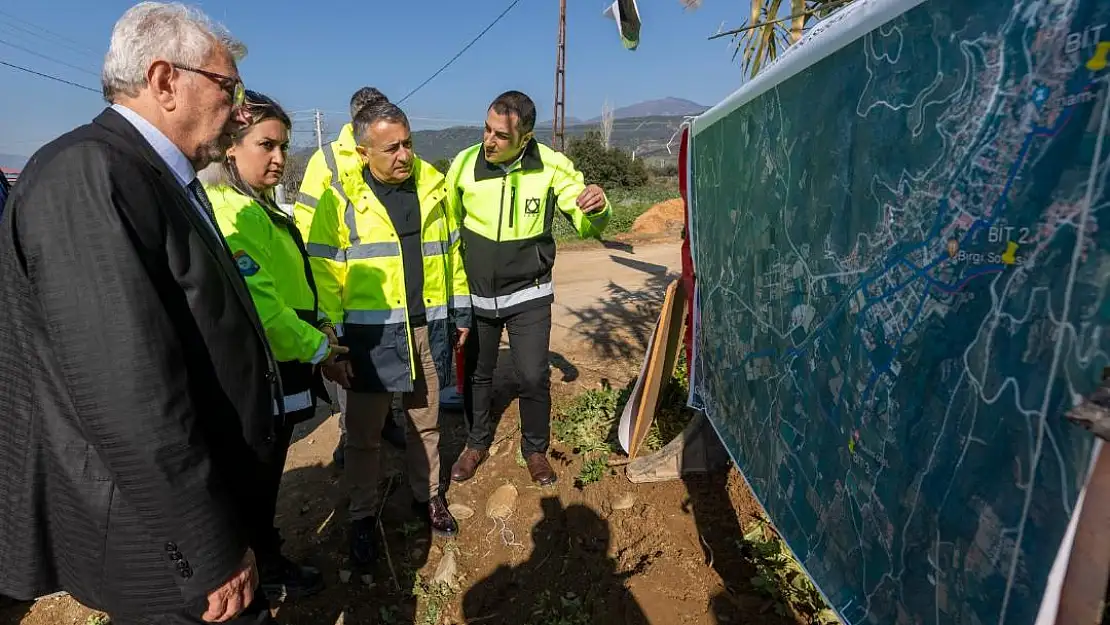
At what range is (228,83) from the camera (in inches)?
55.5

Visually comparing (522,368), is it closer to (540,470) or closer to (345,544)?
(540,470)

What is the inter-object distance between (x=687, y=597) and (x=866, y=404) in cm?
161

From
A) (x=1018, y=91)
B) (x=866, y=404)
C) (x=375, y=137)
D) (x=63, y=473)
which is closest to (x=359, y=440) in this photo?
(x=375, y=137)

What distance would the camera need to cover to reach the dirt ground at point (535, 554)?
2.63 m

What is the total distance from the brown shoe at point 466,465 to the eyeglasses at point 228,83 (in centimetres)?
272

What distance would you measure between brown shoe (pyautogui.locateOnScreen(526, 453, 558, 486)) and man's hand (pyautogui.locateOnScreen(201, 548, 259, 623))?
230 centimetres

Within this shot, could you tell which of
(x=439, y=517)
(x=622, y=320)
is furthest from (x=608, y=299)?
(x=439, y=517)

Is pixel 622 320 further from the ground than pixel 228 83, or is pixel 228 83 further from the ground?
pixel 228 83

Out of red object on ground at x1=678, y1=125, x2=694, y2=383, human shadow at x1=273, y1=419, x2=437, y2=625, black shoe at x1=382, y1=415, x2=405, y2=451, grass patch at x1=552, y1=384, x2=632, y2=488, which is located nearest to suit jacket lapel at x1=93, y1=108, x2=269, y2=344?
human shadow at x1=273, y1=419, x2=437, y2=625

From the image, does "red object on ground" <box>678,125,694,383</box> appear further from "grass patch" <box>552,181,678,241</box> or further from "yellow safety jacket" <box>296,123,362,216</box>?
"grass patch" <box>552,181,678,241</box>

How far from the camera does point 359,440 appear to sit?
2.91m

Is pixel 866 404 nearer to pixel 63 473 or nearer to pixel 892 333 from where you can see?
pixel 892 333

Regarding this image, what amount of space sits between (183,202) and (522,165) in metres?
2.04

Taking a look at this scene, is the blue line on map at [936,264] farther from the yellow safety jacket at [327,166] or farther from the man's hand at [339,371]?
the yellow safety jacket at [327,166]
